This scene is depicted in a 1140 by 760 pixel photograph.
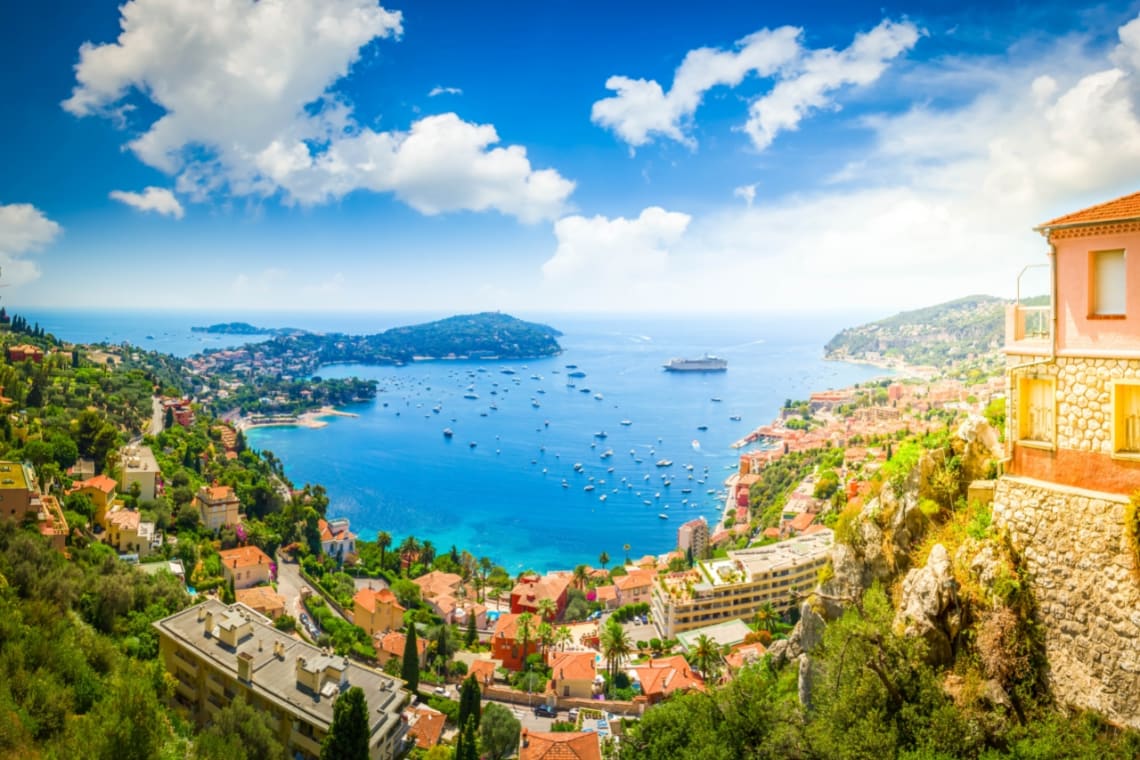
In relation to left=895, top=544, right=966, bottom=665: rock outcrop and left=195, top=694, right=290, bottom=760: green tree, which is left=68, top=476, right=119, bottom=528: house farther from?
left=895, top=544, right=966, bottom=665: rock outcrop

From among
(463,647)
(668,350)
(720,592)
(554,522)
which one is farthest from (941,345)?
(463,647)

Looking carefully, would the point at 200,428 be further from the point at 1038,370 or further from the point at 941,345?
the point at 941,345

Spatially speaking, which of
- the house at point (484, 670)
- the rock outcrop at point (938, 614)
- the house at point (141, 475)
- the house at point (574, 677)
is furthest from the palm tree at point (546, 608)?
the rock outcrop at point (938, 614)

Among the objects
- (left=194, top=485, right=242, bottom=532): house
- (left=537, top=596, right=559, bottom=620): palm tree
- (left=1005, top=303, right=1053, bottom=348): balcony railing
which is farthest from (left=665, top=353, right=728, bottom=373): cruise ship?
(left=1005, top=303, right=1053, bottom=348): balcony railing

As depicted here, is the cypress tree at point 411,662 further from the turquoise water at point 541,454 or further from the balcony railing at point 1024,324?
the turquoise water at point 541,454

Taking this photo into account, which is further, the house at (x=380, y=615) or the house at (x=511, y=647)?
the house at (x=380, y=615)

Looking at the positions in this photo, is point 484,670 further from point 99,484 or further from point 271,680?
point 99,484
